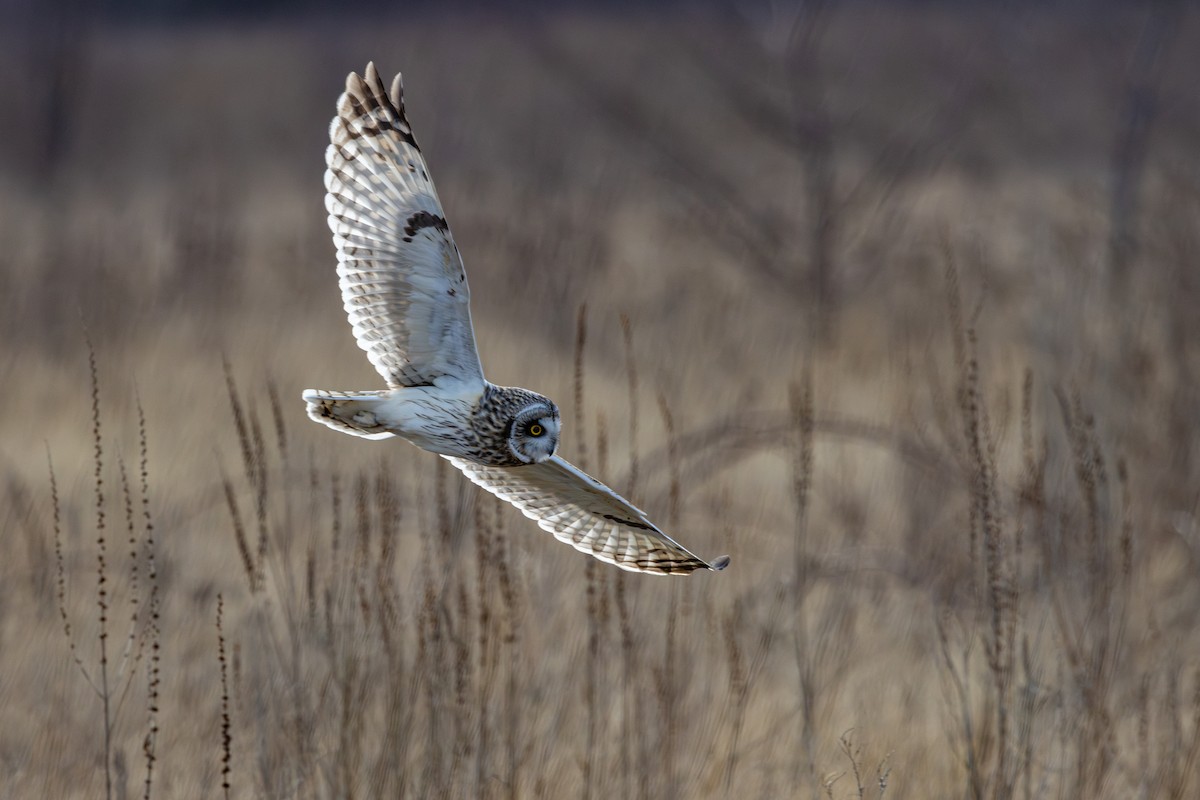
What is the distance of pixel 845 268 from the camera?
9.53 metres

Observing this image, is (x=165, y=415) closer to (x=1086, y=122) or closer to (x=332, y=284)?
(x=332, y=284)

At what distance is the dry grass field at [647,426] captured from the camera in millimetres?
3402

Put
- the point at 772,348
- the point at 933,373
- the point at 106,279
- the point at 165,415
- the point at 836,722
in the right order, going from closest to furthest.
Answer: the point at 836,722, the point at 933,373, the point at 165,415, the point at 772,348, the point at 106,279

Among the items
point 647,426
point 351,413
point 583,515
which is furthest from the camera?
point 647,426

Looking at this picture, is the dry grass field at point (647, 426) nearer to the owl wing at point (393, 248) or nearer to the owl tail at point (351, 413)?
the owl tail at point (351, 413)

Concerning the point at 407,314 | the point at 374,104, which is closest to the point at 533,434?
the point at 407,314

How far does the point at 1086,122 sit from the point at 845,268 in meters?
5.78

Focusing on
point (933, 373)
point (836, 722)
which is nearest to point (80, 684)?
point (836, 722)

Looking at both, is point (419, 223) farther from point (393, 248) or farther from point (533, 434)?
point (533, 434)

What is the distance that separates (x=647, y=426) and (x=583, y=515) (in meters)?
3.36

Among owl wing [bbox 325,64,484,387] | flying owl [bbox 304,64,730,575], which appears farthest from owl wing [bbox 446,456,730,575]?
owl wing [bbox 325,64,484,387]

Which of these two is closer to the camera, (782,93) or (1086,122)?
(782,93)

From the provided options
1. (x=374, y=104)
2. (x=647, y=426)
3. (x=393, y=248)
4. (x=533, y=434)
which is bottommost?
(x=647, y=426)

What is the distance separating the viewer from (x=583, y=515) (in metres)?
4.06
